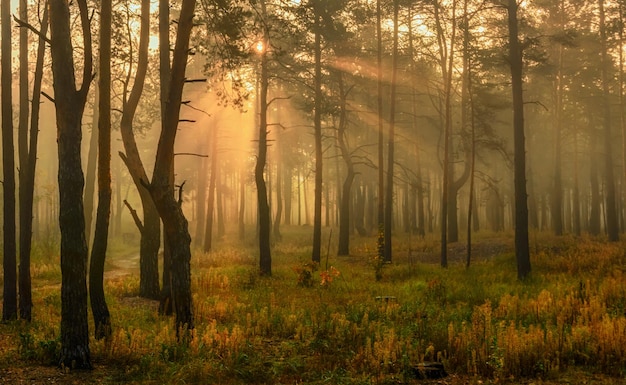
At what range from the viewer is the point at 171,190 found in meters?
8.71

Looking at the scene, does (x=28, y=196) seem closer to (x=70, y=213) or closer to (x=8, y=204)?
(x=8, y=204)

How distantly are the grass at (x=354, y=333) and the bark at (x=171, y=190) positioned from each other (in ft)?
2.19

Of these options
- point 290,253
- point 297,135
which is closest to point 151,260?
point 290,253

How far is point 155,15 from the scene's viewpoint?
54.3 feet

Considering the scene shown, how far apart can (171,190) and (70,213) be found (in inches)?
83.6

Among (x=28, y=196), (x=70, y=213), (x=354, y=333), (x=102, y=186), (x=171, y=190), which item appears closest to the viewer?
(x=70, y=213)

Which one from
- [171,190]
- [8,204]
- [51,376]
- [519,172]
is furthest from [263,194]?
[51,376]

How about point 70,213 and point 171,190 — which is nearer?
point 70,213

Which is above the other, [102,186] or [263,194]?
[263,194]

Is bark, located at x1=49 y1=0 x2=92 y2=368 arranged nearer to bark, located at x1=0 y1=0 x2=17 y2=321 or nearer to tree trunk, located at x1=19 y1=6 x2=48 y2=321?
tree trunk, located at x1=19 y1=6 x2=48 y2=321

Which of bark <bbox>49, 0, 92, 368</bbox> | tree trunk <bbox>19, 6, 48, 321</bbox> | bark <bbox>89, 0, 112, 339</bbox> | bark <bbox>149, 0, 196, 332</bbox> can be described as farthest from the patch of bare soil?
tree trunk <bbox>19, 6, 48, 321</bbox>

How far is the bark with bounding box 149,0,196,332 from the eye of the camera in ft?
27.8

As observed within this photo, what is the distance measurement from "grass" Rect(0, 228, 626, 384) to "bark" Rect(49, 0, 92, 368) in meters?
0.51

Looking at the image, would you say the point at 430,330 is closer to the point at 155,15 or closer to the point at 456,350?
the point at 456,350
